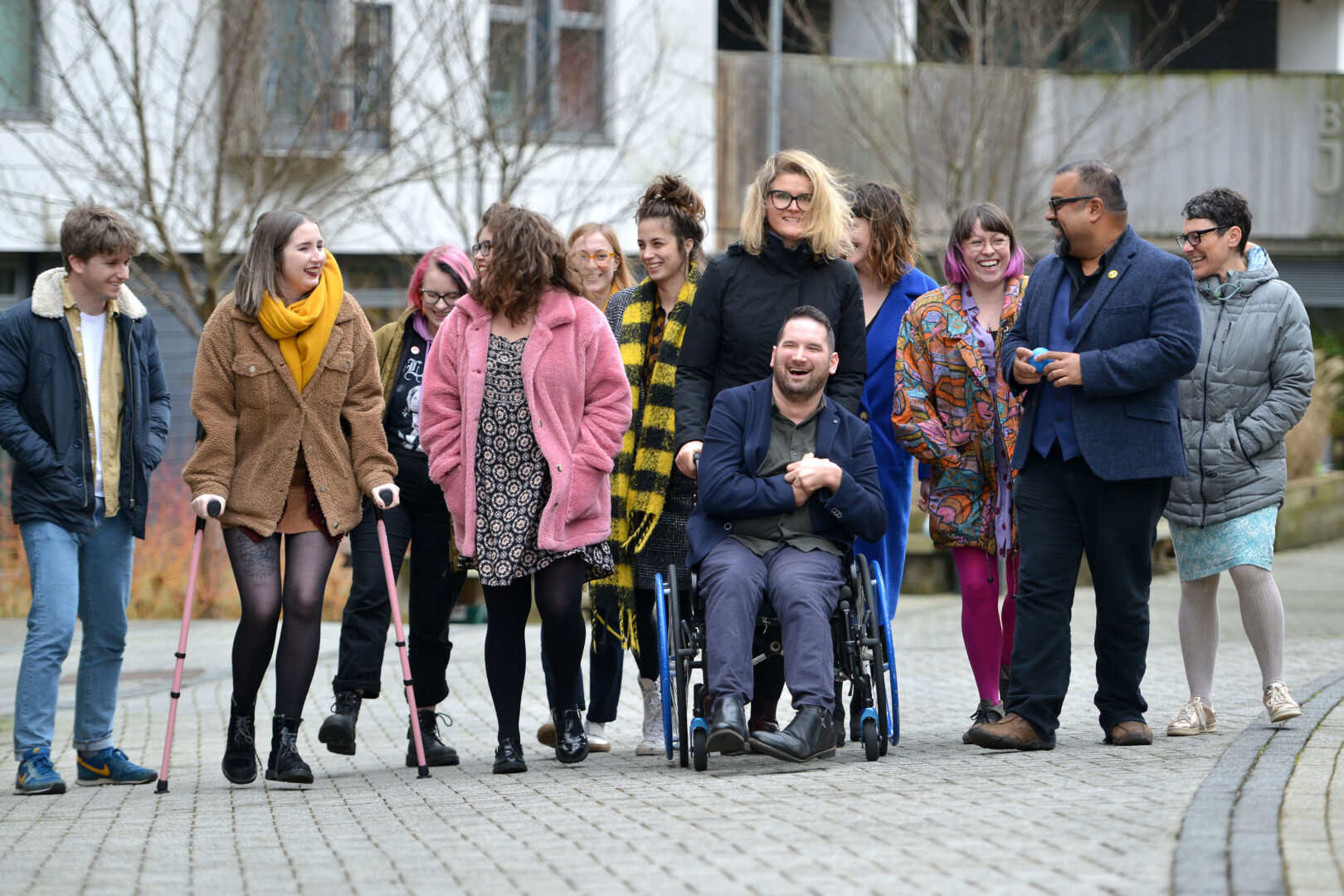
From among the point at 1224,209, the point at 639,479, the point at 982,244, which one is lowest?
the point at 639,479

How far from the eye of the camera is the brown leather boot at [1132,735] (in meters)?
6.49

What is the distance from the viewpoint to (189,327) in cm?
1259

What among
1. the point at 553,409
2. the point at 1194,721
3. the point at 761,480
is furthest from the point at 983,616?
the point at 553,409

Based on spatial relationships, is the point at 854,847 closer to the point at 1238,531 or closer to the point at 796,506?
the point at 796,506

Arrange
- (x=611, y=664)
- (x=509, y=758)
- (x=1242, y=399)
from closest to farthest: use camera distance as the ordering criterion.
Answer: (x=509, y=758) < (x=1242, y=399) < (x=611, y=664)

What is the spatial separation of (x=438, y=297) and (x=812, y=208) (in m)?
1.60

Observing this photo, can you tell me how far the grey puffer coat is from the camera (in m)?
6.74

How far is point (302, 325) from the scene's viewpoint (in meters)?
6.43

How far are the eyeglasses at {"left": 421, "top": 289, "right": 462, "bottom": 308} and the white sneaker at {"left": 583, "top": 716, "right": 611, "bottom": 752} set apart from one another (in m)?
1.84

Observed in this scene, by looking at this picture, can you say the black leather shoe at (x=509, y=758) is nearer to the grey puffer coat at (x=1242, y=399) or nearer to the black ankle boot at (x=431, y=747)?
the black ankle boot at (x=431, y=747)

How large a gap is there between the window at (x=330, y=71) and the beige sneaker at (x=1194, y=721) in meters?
8.64

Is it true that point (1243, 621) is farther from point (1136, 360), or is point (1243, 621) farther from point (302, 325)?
point (302, 325)

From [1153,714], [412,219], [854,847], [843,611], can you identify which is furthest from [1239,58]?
[854,847]

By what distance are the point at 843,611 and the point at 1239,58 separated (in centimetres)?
1779
